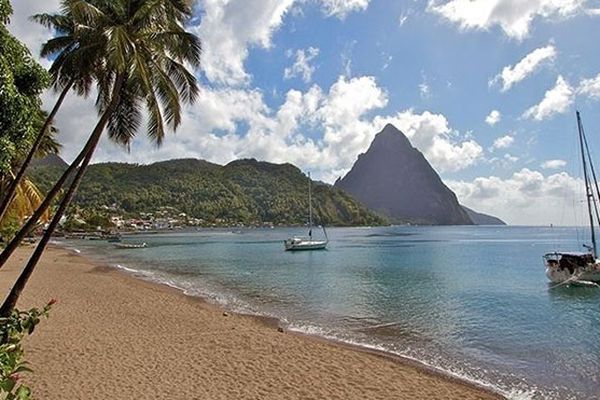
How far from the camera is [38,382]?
28.0 feet

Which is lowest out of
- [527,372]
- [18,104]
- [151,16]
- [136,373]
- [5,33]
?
[527,372]

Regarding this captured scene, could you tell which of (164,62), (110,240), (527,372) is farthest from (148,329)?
(110,240)

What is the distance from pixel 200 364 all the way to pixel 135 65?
713 centimetres

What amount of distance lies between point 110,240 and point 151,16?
88403 mm

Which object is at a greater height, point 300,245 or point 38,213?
point 38,213

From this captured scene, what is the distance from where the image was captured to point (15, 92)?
522cm

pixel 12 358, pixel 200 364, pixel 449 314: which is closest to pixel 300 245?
pixel 449 314

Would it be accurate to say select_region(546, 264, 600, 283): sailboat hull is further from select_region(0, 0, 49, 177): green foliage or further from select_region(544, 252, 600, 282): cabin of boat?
select_region(0, 0, 49, 177): green foliage

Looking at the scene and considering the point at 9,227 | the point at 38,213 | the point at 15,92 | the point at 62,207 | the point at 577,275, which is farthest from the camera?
the point at 577,275

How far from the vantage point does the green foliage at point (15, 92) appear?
5125 mm

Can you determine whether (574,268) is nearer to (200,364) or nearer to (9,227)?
(200,364)

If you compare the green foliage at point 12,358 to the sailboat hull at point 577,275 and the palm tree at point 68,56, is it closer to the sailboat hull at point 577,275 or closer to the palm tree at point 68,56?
the palm tree at point 68,56

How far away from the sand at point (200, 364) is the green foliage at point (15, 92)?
5118 millimetres

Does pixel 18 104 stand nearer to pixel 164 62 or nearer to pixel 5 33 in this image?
pixel 5 33
